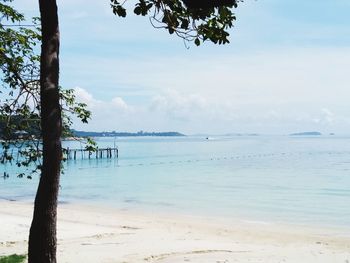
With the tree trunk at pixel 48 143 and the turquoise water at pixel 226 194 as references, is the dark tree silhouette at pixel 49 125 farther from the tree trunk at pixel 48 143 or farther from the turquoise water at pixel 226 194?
the turquoise water at pixel 226 194

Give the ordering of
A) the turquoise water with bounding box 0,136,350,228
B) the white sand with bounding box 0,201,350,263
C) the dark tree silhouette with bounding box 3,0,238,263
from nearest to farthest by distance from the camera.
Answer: the dark tree silhouette with bounding box 3,0,238,263
the white sand with bounding box 0,201,350,263
the turquoise water with bounding box 0,136,350,228

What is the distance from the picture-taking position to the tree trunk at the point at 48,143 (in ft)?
18.7

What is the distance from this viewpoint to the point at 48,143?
5.68 meters

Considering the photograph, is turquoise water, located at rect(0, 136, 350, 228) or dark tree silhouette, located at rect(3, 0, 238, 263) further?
turquoise water, located at rect(0, 136, 350, 228)

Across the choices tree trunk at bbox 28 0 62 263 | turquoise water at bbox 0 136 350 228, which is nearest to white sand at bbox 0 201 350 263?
turquoise water at bbox 0 136 350 228

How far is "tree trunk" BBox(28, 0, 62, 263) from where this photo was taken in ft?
18.7

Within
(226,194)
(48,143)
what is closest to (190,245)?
(48,143)

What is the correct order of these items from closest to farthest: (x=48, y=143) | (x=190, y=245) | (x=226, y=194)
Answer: (x=48, y=143) < (x=190, y=245) < (x=226, y=194)

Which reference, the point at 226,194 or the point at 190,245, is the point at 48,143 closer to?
the point at 190,245

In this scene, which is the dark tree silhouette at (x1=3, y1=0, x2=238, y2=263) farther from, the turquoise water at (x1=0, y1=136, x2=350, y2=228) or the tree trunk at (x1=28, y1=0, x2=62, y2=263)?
the turquoise water at (x1=0, y1=136, x2=350, y2=228)

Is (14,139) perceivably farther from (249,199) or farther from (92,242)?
(249,199)

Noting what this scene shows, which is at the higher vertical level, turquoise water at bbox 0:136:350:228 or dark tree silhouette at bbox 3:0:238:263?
dark tree silhouette at bbox 3:0:238:263

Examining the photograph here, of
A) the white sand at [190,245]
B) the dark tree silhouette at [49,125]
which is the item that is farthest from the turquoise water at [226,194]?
the dark tree silhouette at [49,125]

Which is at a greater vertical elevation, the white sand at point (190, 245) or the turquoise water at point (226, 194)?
the white sand at point (190, 245)
